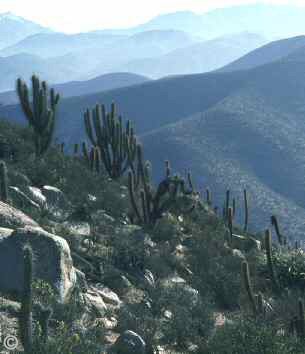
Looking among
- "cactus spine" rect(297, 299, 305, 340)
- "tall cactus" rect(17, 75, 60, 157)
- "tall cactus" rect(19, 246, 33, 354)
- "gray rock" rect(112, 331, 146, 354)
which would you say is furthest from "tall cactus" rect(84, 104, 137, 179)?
"tall cactus" rect(19, 246, 33, 354)

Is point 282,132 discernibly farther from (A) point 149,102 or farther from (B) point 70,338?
(B) point 70,338

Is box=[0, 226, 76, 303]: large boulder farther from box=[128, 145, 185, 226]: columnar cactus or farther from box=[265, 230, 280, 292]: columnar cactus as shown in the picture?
box=[128, 145, 185, 226]: columnar cactus

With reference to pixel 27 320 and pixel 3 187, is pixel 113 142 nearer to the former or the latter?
pixel 3 187

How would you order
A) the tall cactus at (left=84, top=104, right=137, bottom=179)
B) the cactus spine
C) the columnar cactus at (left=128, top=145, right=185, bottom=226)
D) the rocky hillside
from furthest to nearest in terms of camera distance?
the tall cactus at (left=84, top=104, right=137, bottom=179), the columnar cactus at (left=128, top=145, right=185, bottom=226), the cactus spine, the rocky hillside

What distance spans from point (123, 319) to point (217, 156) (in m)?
80.8

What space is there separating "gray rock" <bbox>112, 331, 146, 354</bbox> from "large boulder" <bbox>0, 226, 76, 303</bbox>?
3.07 feet

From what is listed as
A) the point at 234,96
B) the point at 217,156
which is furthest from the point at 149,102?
the point at 217,156

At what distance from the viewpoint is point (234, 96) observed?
119250 mm

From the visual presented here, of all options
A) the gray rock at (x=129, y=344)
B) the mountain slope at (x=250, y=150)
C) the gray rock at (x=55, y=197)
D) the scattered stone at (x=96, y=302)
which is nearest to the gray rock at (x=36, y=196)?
the gray rock at (x=55, y=197)

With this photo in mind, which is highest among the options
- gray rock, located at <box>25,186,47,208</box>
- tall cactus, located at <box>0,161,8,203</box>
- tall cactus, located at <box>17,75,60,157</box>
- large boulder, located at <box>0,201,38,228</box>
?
tall cactus, located at <box>17,75,60,157</box>

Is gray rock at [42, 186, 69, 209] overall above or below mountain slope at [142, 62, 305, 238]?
above

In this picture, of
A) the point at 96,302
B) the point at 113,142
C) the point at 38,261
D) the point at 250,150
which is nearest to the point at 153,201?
the point at 113,142

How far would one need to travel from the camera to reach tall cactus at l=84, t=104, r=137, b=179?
61.0ft

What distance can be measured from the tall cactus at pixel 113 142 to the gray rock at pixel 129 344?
10907 mm
